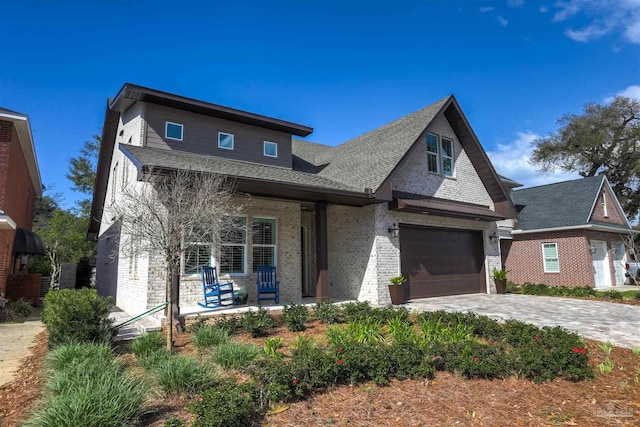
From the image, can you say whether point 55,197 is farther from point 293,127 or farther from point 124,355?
point 124,355

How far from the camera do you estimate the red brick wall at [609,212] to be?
1973 cm

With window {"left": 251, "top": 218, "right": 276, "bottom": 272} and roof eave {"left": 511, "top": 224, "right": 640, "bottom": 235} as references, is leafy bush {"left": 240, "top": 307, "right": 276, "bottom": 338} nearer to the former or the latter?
window {"left": 251, "top": 218, "right": 276, "bottom": 272}

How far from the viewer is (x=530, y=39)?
42.8 feet

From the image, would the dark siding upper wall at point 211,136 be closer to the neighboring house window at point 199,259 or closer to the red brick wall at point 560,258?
the neighboring house window at point 199,259

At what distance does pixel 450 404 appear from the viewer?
13.3 ft

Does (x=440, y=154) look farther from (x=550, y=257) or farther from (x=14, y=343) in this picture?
(x=14, y=343)

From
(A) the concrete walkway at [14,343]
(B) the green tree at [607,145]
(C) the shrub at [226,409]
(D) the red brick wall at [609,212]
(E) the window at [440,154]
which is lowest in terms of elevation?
(A) the concrete walkway at [14,343]

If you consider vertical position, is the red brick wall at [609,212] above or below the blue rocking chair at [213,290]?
above

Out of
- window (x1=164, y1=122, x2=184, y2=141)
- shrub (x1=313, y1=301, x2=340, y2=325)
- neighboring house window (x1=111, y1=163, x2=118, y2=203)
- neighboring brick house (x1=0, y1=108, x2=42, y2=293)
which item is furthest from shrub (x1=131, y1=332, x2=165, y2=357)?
neighboring house window (x1=111, y1=163, x2=118, y2=203)

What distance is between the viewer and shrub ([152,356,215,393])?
4.12 metres

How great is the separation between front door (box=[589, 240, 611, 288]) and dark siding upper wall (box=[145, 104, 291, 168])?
1671 cm

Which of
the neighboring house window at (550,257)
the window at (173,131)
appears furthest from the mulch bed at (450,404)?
the neighboring house window at (550,257)

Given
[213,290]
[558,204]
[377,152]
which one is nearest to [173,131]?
[213,290]

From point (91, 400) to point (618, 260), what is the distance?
25.7 m
